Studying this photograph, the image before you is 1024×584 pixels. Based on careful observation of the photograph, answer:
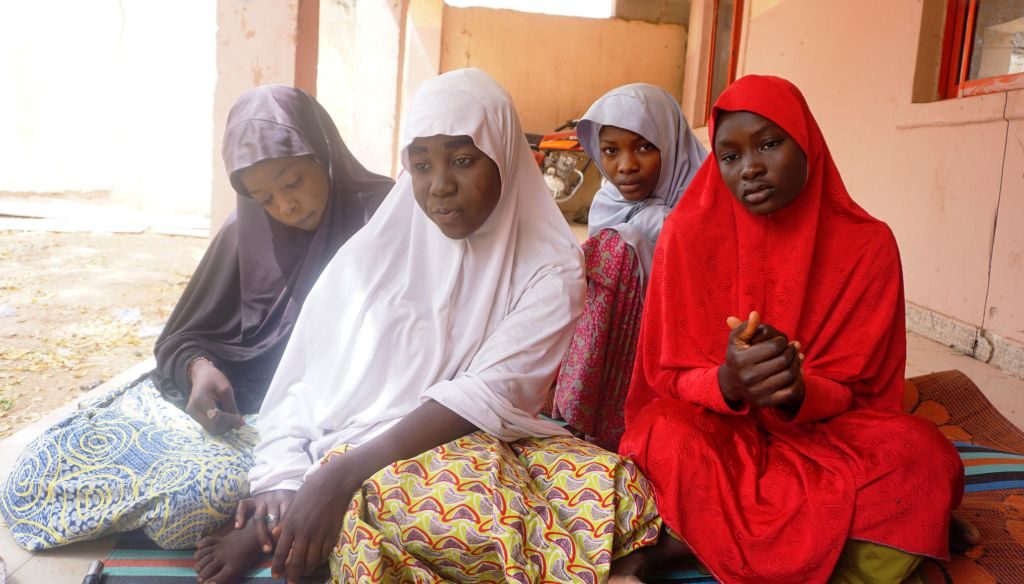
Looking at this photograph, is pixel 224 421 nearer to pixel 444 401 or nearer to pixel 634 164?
pixel 444 401

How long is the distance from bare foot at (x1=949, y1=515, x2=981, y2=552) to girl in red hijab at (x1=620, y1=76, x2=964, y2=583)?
0.29 m

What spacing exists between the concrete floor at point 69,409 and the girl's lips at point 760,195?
1934 millimetres

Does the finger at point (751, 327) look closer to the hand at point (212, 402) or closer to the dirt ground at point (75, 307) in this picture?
the hand at point (212, 402)

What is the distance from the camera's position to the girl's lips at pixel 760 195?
2.08 metres

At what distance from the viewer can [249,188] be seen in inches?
102

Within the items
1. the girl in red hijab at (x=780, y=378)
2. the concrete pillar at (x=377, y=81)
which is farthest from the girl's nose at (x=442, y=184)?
the concrete pillar at (x=377, y=81)

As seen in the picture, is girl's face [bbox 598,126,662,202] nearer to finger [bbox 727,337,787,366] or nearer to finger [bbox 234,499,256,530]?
finger [bbox 727,337,787,366]

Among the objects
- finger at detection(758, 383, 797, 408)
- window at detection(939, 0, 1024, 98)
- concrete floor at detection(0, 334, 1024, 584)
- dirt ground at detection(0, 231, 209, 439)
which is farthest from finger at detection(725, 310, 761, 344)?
dirt ground at detection(0, 231, 209, 439)

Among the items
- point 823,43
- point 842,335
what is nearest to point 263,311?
point 842,335

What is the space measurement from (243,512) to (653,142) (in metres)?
2.06

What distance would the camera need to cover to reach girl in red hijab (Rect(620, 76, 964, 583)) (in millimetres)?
1860

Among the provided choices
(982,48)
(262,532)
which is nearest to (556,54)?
(982,48)

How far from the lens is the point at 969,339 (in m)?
4.36

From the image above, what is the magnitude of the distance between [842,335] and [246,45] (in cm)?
350
